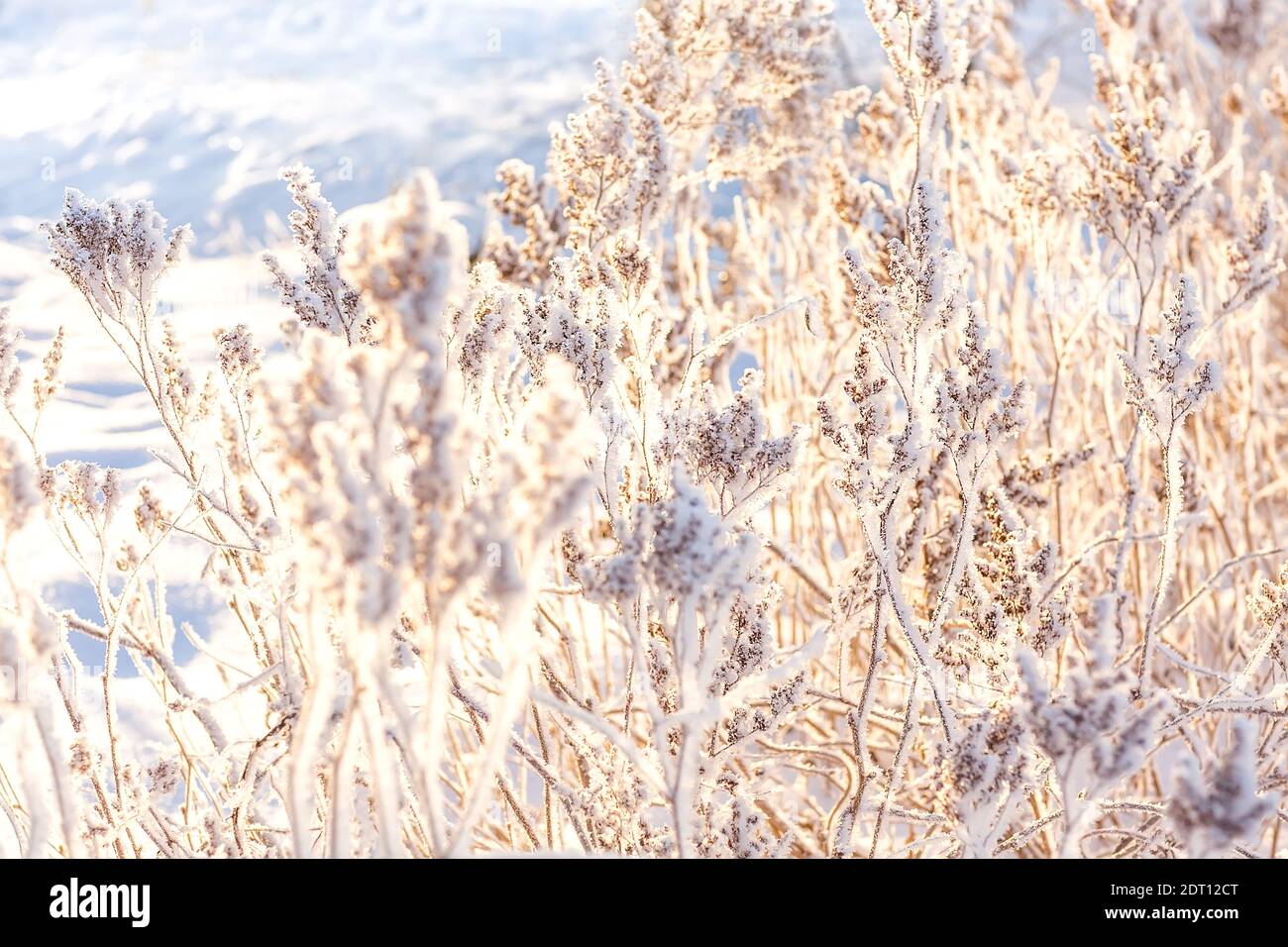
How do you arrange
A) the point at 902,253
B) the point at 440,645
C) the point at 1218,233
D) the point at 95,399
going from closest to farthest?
the point at 440,645
the point at 902,253
the point at 95,399
the point at 1218,233

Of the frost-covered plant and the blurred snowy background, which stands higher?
the blurred snowy background

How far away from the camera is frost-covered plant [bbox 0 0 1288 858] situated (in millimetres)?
475

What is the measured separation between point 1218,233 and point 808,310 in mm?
1440

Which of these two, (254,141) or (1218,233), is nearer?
(1218,233)

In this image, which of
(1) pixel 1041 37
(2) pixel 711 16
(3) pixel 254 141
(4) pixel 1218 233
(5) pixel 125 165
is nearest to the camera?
(2) pixel 711 16

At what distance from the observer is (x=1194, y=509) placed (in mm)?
1619

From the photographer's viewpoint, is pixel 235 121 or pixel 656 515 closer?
pixel 656 515

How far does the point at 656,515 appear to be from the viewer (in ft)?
2.01

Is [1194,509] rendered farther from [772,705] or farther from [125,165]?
[125,165]

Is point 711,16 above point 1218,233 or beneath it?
above

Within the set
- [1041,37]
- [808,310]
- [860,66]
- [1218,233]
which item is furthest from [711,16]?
[1041,37]

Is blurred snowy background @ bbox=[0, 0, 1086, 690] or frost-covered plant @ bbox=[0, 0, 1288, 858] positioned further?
blurred snowy background @ bbox=[0, 0, 1086, 690]

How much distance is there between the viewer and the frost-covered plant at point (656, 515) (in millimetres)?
475

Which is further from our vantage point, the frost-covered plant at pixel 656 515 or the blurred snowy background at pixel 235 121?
the blurred snowy background at pixel 235 121
